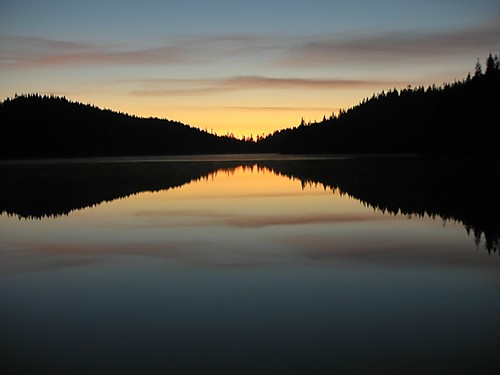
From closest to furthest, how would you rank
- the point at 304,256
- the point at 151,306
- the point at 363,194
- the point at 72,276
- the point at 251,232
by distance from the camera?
the point at 151,306 < the point at 72,276 < the point at 304,256 < the point at 251,232 < the point at 363,194

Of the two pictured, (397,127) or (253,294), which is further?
(397,127)

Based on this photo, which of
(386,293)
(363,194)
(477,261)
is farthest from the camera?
(363,194)

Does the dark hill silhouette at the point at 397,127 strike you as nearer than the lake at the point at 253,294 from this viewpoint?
No

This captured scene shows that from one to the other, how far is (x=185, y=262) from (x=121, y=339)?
20.4 feet

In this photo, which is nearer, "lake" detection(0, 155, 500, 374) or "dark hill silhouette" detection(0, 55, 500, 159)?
"lake" detection(0, 155, 500, 374)

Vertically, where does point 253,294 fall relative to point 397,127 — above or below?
below

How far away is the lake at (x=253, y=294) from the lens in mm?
8273

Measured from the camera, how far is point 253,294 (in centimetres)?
1173

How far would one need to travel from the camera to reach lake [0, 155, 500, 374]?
27.1 feet

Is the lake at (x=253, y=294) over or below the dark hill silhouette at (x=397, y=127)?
below

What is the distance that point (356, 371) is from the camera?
7703 mm

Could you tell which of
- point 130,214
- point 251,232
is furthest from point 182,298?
point 130,214

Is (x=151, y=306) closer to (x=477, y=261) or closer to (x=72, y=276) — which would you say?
(x=72, y=276)

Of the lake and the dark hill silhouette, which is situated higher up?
the dark hill silhouette
